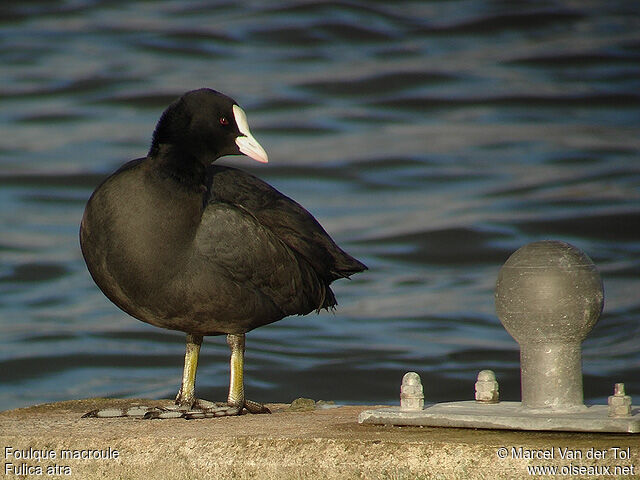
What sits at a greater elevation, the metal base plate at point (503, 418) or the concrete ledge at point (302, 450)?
the metal base plate at point (503, 418)

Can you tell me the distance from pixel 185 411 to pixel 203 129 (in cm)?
148

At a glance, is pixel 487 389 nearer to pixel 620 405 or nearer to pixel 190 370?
pixel 620 405

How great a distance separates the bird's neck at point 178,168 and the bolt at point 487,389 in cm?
172

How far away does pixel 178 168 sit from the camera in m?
6.04

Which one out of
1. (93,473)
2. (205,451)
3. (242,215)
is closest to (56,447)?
(93,473)

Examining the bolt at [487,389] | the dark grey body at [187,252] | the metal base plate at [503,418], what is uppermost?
the dark grey body at [187,252]

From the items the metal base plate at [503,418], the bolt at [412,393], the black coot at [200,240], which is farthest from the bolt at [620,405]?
the black coot at [200,240]

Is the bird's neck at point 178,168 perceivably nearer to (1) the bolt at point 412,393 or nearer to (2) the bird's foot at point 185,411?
(2) the bird's foot at point 185,411

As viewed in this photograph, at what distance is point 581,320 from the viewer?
519 cm

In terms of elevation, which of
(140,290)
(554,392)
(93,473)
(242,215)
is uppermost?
(242,215)

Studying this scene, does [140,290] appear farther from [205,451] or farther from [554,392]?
[554,392]

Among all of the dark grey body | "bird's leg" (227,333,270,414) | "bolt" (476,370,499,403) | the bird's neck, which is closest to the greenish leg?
"bird's leg" (227,333,270,414)

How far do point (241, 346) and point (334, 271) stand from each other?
2.56ft

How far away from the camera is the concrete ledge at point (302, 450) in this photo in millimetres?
4801
